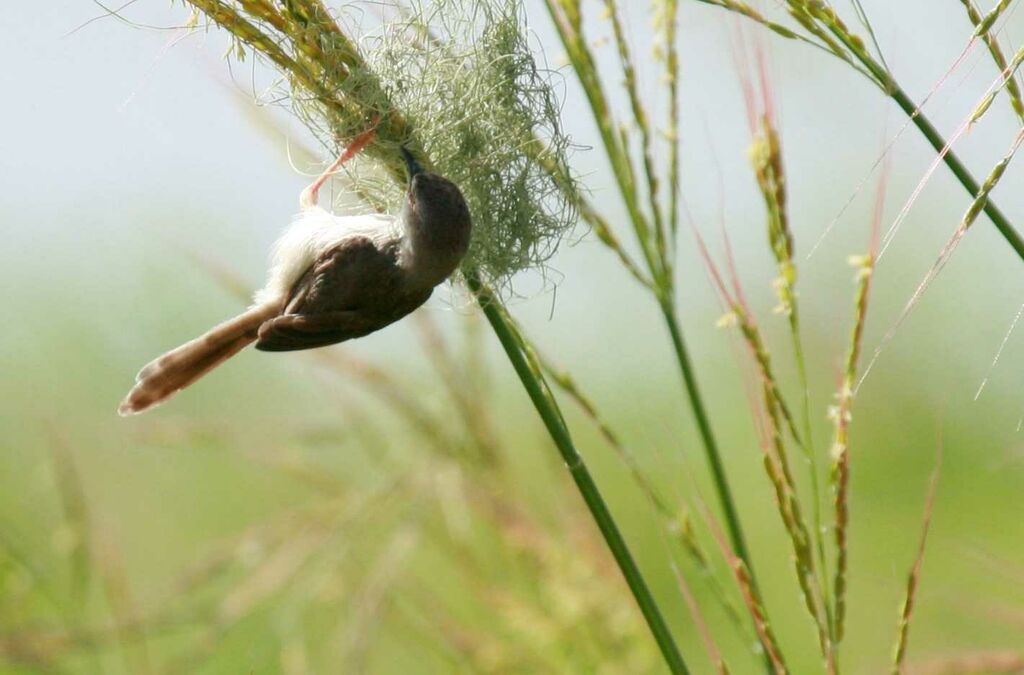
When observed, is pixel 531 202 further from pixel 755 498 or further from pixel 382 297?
pixel 755 498

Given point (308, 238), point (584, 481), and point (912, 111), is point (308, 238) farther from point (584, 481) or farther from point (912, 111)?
point (912, 111)

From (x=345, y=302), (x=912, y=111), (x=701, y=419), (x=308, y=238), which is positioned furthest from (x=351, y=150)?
(x=912, y=111)

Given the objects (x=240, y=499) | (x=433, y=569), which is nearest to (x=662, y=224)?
(x=433, y=569)

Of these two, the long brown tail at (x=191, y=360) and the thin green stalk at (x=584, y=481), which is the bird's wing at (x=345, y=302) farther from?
the thin green stalk at (x=584, y=481)

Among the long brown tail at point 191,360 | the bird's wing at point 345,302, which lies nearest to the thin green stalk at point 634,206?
the bird's wing at point 345,302

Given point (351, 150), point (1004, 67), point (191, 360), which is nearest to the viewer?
point (1004, 67)

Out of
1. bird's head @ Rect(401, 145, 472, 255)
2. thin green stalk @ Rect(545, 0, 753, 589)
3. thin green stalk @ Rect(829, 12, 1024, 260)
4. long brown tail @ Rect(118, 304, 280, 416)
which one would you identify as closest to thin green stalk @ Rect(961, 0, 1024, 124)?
thin green stalk @ Rect(829, 12, 1024, 260)

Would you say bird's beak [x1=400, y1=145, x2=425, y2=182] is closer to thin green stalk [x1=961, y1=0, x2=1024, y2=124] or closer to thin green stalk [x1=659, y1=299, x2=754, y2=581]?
thin green stalk [x1=659, y1=299, x2=754, y2=581]
